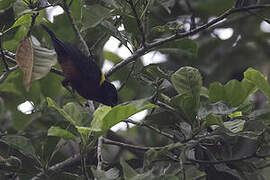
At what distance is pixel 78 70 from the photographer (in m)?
3.25

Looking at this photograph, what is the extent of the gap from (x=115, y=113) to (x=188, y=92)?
1.46ft

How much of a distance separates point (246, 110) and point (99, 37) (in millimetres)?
1086

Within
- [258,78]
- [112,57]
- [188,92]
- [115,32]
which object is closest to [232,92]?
[258,78]

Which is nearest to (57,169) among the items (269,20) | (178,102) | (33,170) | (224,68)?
(33,170)

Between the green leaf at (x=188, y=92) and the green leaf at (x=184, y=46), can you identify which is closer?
the green leaf at (x=188, y=92)

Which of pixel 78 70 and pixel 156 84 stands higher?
pixel 156 84

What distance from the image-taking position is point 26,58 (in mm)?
1885

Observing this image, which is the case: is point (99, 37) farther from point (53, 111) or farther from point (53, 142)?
point (53, 142)

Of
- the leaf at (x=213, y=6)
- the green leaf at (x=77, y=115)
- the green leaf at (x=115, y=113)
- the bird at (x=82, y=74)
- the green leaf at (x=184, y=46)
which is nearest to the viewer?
the green leaf at (x=115, y=113)

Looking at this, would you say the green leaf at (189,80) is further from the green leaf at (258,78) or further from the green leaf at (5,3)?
the green leaf at (5,3)

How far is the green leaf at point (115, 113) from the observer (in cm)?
191

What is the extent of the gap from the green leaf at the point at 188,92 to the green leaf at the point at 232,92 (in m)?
0.34

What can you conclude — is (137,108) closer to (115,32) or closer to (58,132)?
(58,132)

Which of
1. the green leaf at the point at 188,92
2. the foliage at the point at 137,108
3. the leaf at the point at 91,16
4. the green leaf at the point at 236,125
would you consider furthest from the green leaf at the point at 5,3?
the green leaf at the point at 236,125
